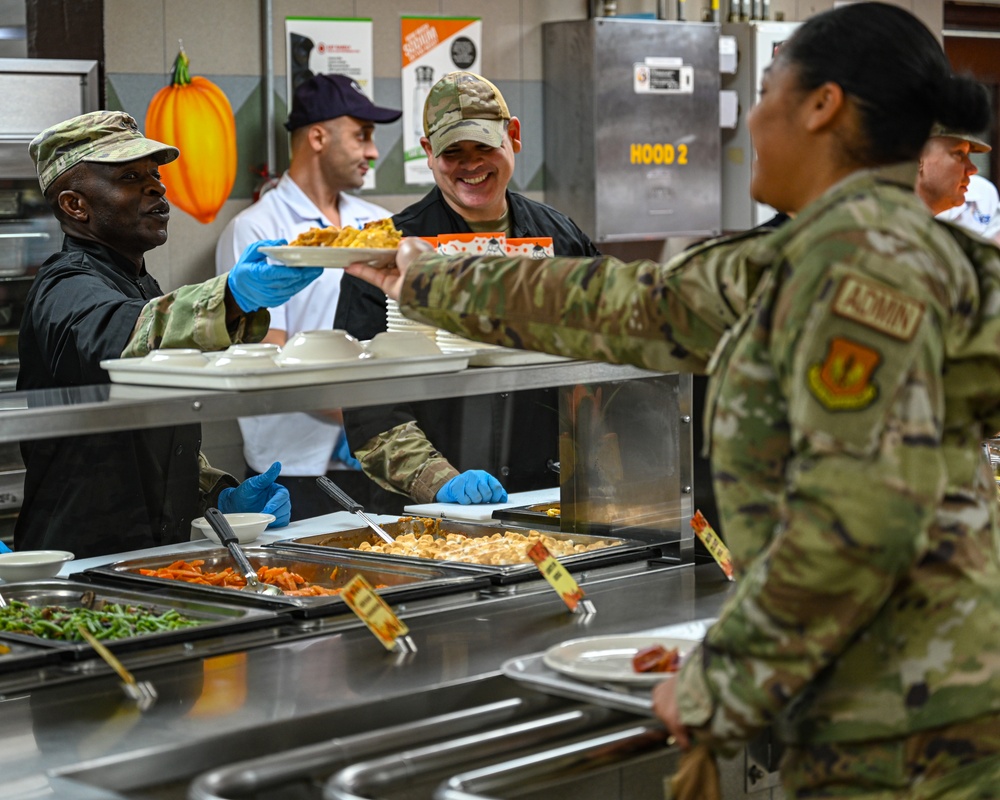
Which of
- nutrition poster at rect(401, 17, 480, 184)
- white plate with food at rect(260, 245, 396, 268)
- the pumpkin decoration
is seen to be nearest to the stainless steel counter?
white plate with food at rect(260, 245, 396, 268)

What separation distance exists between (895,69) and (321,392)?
37.0 inches

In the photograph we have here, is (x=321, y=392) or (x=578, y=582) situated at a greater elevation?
(x=321, y=392)

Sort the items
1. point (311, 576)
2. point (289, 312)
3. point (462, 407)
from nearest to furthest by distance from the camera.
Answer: point (311, 576) → point (462, 407) → point (289, 312)

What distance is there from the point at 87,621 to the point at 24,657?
6.3 inches

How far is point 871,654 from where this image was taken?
4.65ft

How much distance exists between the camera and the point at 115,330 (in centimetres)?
263

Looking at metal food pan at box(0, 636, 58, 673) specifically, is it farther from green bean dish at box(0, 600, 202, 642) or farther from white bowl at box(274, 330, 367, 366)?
white bowl at box(274, 330, 367, 366)

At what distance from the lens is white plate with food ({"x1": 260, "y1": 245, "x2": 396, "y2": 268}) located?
79.3 inches

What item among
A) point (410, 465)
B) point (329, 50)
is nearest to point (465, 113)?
point (410, 465)

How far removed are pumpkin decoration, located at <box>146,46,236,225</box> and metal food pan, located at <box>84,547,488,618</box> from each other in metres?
2.32

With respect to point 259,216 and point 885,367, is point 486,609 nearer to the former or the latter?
point 885,367

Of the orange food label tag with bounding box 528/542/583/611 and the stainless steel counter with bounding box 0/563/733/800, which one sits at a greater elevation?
the orange food label tag with bounding box 528/542/583/611

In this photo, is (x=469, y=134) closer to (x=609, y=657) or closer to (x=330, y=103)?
(x=330, y=103)

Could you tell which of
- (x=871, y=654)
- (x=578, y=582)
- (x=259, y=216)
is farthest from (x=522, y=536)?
(x=259, y=216)
